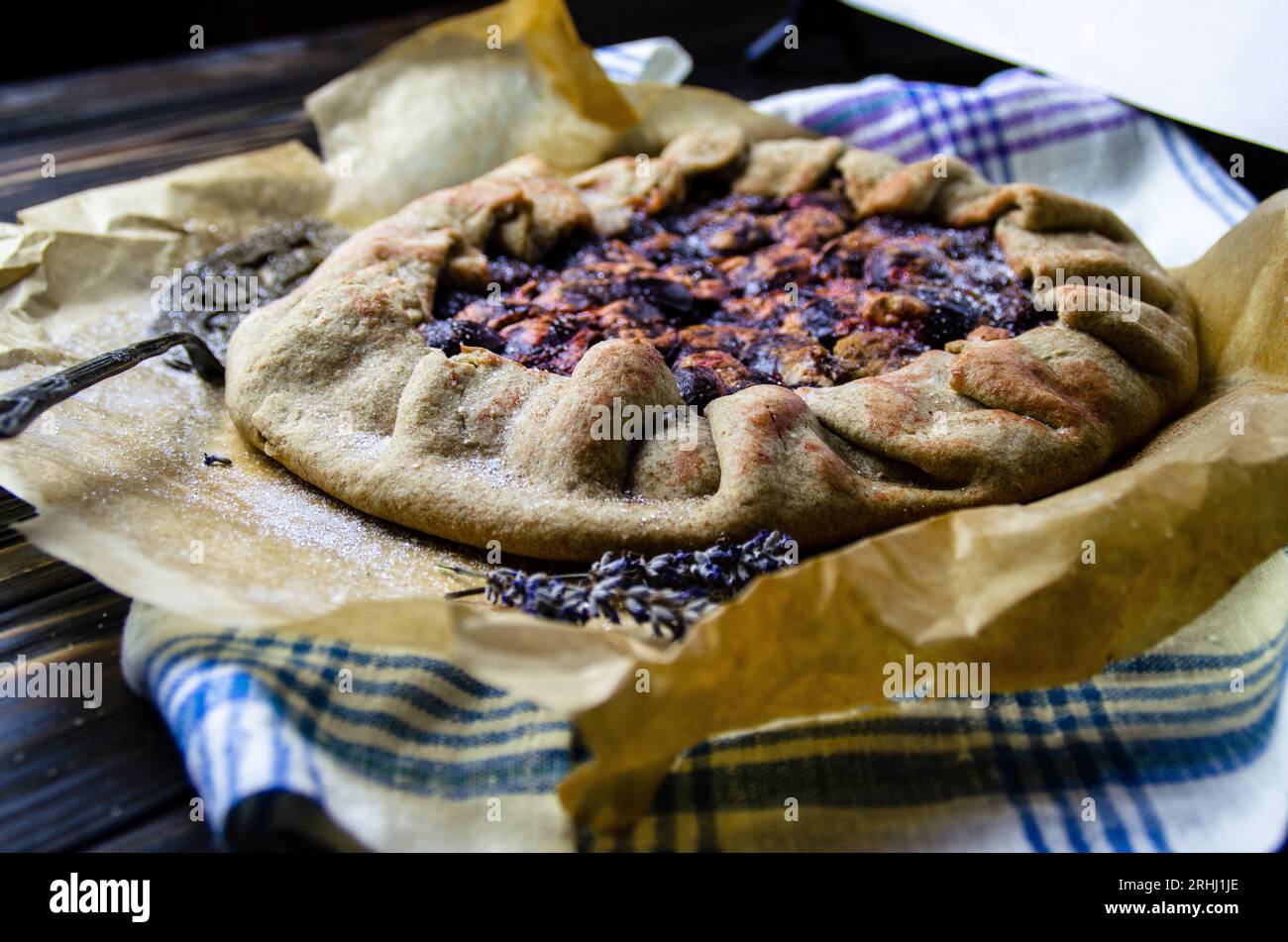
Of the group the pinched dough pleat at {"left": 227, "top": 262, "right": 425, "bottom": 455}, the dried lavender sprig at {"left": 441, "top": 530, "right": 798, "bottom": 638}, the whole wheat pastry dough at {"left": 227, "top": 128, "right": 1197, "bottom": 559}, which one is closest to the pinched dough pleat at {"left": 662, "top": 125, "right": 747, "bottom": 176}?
the whole wheat pastry dough at {"left": 227, "top": 128, "right": 1197, "bottom": 559}

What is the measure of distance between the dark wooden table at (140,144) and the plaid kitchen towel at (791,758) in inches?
3.5

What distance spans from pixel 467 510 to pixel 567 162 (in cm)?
181

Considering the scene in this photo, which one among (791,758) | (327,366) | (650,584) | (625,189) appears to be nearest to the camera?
(791,758)

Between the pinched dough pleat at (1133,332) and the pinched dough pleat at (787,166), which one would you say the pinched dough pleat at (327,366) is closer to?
the pinched dough pleat at (787,166)

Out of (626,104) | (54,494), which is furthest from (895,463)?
(626,104)

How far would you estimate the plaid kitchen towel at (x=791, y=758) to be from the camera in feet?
4.67

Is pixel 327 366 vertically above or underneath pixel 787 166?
underneath

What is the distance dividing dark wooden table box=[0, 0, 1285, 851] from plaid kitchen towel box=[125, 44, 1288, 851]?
90mm

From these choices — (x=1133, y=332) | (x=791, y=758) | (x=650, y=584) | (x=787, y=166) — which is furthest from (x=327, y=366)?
(x=1133, y=332)

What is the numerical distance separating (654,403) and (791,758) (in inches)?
27.1

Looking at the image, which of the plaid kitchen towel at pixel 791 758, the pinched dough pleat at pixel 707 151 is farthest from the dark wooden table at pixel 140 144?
the pinched dough pleat at pixel 707 151

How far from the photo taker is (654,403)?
6.35 feet

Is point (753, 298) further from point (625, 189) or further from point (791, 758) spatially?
point (791, 758)

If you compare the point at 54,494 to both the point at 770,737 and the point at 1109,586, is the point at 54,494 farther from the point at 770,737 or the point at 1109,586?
the point at 1109,586
